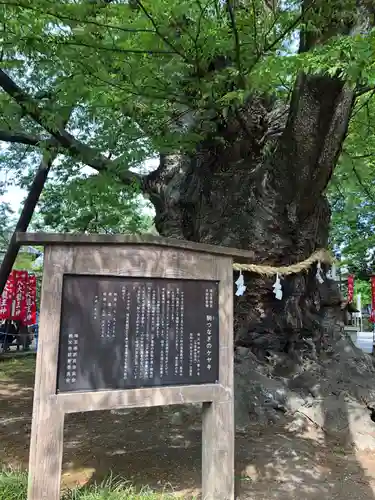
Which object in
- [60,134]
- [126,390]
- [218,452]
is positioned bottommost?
[218,452]

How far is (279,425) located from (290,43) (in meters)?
4.45

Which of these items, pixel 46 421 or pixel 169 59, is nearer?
pixel 46 421

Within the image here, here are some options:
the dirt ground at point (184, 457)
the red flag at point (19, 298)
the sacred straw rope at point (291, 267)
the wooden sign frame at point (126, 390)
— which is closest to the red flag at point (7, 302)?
the red flag at point (19, 298)

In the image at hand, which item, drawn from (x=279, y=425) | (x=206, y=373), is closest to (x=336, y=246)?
(x=279, y=425)

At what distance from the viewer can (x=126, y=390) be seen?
2.97 meters

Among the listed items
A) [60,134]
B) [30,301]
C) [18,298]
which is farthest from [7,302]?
[60,134]

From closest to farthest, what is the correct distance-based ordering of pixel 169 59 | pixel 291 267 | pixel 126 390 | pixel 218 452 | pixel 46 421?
pixel 46 421 < pixel 126 390 < pixel 218 452 < pixel 169 59 < pixel 291 267

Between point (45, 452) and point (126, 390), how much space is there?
63 cm

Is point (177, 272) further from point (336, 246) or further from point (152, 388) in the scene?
point (336, 246)

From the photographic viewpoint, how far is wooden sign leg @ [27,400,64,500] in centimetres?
275

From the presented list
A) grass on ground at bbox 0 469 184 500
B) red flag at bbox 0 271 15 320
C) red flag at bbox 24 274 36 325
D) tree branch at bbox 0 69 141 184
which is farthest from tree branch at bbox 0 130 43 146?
red flag at bbox 24 274 36 325

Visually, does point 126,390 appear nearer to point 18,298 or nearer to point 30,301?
point 18,298

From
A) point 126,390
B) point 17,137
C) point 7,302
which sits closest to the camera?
point 126,390

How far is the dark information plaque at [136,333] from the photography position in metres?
2.91
